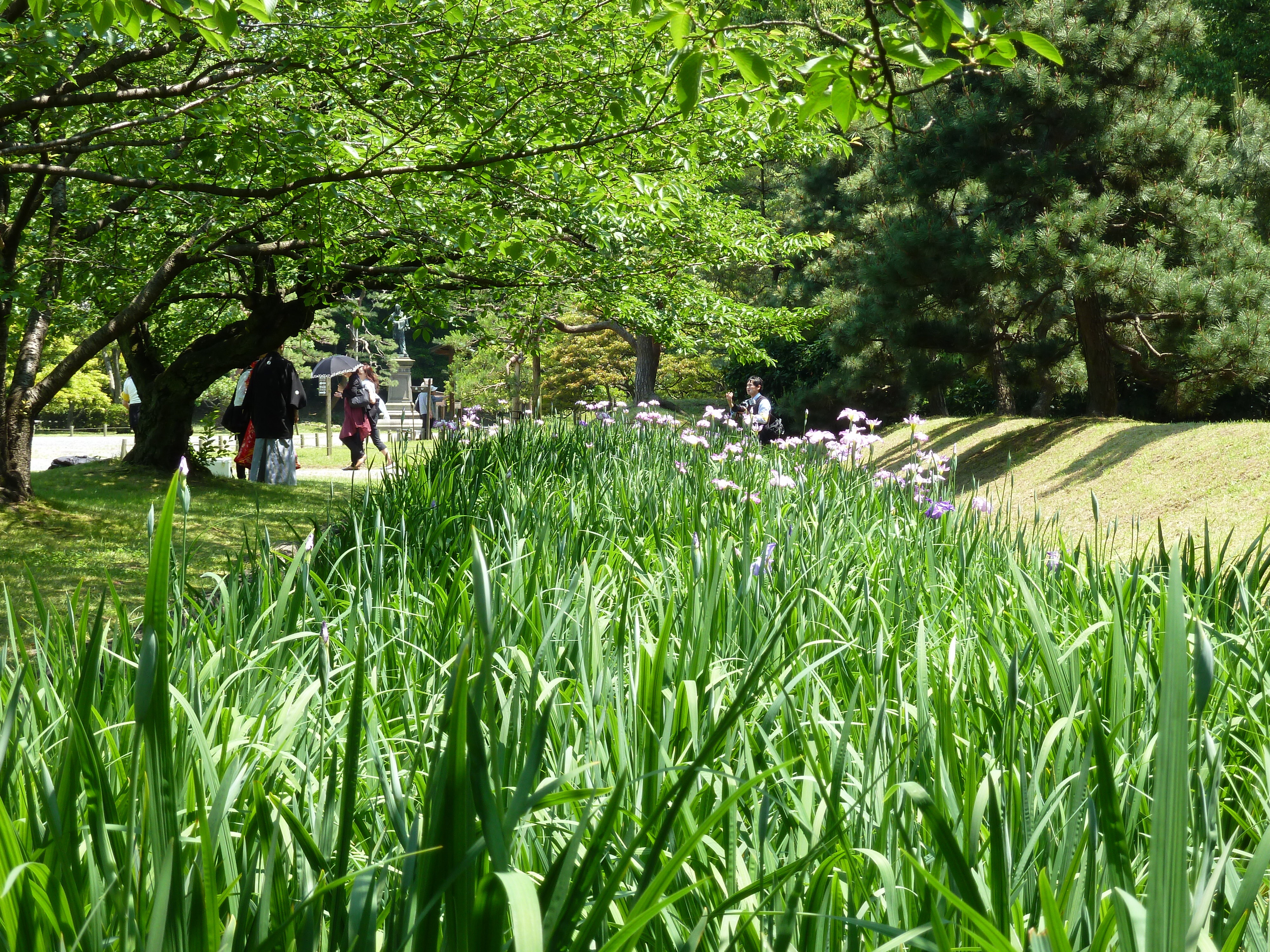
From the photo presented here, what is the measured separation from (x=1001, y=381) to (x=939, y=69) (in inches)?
571

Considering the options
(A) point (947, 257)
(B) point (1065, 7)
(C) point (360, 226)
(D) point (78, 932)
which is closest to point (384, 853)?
(D) point (78, 932)

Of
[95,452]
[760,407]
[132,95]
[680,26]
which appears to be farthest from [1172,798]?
[95,452]

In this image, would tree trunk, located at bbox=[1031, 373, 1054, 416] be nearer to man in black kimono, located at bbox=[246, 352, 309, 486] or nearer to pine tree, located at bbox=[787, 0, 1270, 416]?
pine tree, located at bbox=[787, 0, 1270, 416]

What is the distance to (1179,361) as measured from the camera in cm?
1303

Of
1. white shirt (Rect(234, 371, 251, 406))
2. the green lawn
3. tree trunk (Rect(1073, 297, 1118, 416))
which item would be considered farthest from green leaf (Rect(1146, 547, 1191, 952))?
tree trunk (Rect(1073, 297, 1118, 416))

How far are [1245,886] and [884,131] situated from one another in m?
16.1

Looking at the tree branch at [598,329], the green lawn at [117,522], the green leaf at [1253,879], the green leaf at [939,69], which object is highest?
the tree branch at [598,329]

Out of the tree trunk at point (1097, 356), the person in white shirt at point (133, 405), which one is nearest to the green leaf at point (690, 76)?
the tree trunk at point (1097, 356)

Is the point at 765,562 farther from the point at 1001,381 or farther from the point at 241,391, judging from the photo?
the point at 1001,381

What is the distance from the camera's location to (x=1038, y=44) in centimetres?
228

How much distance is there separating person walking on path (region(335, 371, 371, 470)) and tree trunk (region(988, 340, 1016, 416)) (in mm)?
8526

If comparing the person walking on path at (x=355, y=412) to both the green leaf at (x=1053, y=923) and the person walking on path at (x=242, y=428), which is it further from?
the green leaf at (x=1053, y=923)

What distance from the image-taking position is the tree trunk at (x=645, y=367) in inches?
837

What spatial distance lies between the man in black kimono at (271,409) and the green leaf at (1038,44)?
1002cm
